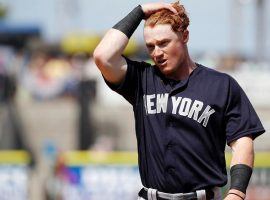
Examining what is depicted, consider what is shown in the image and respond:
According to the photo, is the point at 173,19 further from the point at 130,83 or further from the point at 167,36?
the point at 130,83

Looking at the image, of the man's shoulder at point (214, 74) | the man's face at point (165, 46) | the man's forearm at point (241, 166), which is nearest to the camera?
the man's forearm at point (241, 166)

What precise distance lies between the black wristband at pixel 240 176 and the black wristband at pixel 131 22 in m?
0.98

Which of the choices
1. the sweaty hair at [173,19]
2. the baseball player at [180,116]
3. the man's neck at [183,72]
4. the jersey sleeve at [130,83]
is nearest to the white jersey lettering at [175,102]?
the baseball player at [180,116]

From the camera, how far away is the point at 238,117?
5.15 m

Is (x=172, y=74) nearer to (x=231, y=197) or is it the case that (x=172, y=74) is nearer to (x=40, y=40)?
(x=231, y=197)

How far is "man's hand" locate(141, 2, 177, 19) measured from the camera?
16.8 feet

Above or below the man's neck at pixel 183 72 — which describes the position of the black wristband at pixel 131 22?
above

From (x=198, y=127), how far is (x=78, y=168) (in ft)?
26.9

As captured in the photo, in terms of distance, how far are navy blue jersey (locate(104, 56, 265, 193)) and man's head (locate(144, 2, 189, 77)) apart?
5.9 inches

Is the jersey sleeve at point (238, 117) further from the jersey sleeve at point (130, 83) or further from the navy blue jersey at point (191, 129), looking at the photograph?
the jersey sleeve at point (130, 83)

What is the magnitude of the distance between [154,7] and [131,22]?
0.17m

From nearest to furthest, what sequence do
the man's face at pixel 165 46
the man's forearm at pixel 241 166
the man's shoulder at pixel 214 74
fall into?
the man's forearm at pixel 241 166, the man's face at pixel 165 46, the man's shoulder at pixel 214 74

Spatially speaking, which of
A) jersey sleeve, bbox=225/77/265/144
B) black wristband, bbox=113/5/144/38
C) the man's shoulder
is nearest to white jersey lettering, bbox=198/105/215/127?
jersey sleeve, bbox=225/77/265/144

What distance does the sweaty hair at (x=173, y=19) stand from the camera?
5.11 meters
